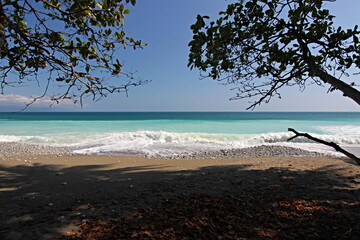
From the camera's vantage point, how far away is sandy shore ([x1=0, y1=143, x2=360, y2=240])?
3.06 m

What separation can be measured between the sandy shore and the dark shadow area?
0.05 feet

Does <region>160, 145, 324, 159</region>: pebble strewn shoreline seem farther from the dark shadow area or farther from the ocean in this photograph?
the dark shadow area

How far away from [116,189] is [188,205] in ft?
6.27

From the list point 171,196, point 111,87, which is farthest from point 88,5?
point 171,196

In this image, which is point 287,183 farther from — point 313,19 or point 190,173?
point 313,19

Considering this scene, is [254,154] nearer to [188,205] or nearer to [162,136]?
[188,205]

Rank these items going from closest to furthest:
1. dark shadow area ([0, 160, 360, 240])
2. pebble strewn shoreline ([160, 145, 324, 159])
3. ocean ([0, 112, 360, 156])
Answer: dark shadow area ([0, 160, 360, 240])
pebble strewn shoreline ([160, 145, 324, 159])
ocean ([0, 112, 360, 156])

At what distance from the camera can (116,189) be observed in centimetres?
454

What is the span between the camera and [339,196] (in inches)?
145

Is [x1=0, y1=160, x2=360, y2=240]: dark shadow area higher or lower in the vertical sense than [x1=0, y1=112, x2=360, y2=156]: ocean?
higher

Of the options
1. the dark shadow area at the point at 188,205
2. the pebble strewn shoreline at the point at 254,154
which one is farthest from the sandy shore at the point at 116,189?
the pebble strewn shoreline at the point at 254,154

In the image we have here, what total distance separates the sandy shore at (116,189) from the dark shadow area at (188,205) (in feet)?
0.05

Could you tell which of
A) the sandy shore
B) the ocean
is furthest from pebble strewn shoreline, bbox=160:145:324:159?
the sandy shore

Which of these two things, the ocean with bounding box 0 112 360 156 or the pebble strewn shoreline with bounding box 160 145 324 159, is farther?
the ocean with bounding box 0 112 360 156
